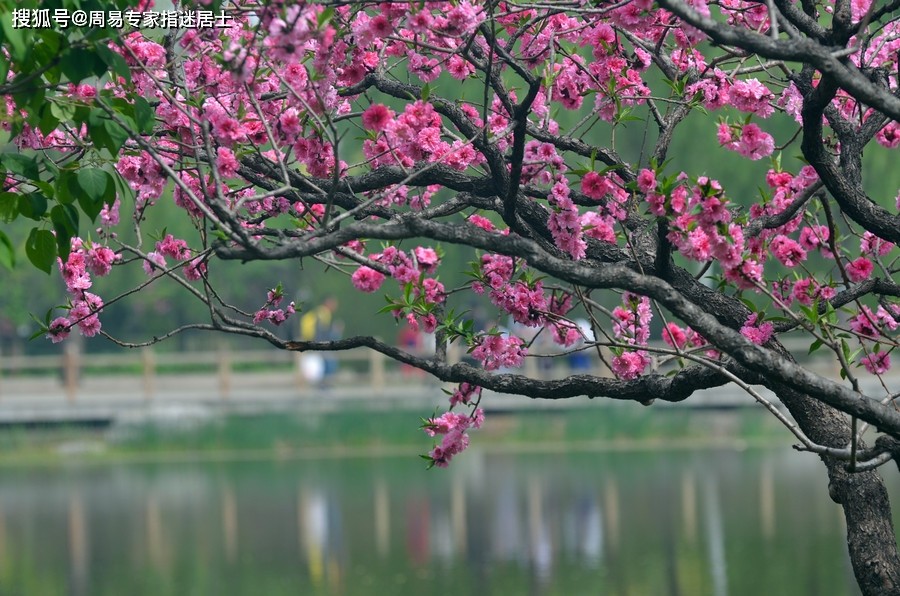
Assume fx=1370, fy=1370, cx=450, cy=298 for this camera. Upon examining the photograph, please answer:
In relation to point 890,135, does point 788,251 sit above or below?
below


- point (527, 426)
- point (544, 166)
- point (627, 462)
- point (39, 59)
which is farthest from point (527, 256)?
point (527, 426)

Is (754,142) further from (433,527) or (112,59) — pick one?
(433,527)

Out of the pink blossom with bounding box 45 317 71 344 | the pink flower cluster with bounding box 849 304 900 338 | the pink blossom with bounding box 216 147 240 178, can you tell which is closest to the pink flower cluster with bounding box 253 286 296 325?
the pink blossom with bounding box 45 317 71 344

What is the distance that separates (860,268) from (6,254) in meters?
3.29

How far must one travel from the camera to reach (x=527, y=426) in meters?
22.6

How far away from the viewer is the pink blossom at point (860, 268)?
546 centimetres

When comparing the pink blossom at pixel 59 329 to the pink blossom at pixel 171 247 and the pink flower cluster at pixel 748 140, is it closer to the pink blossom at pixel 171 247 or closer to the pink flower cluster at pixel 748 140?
the pink blossom at pixel 171 247

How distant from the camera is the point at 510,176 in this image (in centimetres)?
470

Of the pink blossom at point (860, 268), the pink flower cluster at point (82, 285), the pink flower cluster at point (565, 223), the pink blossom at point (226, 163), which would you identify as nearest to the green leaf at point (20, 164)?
the pink blossom at point (226, 163)

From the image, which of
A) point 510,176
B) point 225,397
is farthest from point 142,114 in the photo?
point 225,397

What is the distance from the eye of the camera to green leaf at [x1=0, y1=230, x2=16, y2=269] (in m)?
3.95

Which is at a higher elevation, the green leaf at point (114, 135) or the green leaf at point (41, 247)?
the green leaf at point (114, 135)

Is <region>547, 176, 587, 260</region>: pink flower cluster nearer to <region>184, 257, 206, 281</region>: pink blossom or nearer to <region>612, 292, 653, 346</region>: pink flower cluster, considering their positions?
<region>612, 292, 653, 346</region>: pink flower cluster

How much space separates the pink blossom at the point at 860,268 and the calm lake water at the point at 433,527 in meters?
5.26
